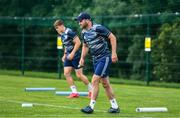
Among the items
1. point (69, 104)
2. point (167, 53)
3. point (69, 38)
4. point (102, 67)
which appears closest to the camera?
point (102, 67)

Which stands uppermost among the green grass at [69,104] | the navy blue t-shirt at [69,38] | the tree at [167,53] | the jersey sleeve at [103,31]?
the jersey sleeve at [103,31]

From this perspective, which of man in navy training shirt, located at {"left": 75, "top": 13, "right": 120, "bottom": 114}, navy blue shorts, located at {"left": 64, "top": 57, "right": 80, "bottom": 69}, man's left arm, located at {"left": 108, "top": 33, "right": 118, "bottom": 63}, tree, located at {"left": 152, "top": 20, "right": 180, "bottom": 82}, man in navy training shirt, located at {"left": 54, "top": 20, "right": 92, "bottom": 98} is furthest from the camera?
tree, located at {"left": 152, "top": 20, "right": 180, "bottom": 82}

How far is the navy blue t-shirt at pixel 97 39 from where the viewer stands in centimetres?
1320

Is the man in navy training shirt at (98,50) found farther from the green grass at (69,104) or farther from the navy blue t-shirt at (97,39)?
the green grass at (69,104)

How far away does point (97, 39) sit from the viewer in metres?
13.3

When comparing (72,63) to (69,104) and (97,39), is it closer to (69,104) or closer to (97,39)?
(69,104)

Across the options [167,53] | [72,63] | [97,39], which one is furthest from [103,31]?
[167,53]

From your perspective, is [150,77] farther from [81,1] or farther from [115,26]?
[81,1]

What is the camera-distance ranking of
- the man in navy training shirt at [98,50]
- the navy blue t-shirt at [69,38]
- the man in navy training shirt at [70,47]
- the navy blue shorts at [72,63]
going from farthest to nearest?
the navy blue shorts at [72,63]
the navy blue t-shirt at [69,38]
the man in navy training shirt at [70,47]
the man in navy training shirt at [98,50]

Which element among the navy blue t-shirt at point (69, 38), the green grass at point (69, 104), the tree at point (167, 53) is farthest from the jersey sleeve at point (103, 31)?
the tree at point (167, 53)

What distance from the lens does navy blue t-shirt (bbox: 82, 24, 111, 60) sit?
43.3ft

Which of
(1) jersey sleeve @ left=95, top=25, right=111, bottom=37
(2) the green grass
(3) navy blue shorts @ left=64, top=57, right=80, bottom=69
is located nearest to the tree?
(2) the green grass

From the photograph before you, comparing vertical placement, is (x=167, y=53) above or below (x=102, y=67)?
below

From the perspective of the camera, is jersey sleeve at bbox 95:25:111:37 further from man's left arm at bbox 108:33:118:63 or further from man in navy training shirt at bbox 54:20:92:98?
man in navy training shirt at bbox 54:20:92:98
